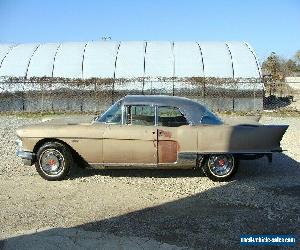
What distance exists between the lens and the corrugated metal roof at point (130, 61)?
64.8ft

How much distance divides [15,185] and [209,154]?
3.48m

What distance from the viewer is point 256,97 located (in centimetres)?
1923

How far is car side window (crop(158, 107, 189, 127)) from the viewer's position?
6777mm

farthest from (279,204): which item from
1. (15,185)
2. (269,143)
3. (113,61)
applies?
(113,61)

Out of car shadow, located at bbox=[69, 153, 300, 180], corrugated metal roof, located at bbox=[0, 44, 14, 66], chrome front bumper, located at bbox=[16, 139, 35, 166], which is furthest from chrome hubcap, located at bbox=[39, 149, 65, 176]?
corrugated metal roof, located at bbox=[0, 44, 14, 66]

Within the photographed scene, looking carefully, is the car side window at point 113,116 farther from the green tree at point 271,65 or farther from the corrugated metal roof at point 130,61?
the green tree at point 271,65

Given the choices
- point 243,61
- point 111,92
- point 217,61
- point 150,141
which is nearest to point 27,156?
point 150,141

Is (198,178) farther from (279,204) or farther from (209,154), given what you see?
(279,204)

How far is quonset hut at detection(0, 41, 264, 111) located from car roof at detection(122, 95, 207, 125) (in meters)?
12.1

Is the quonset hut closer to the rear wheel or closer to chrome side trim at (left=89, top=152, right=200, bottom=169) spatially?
the rear wheel

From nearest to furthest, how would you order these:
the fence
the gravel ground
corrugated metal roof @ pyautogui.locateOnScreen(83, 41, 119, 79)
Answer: the gravel ground → the fence → corrugated metal roof @ pyautogui.locateOnScreen(83, 41, 119, 79)

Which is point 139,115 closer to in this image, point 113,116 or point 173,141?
point 113,116

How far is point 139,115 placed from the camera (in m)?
6.86

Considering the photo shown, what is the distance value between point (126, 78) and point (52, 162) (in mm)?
13065
